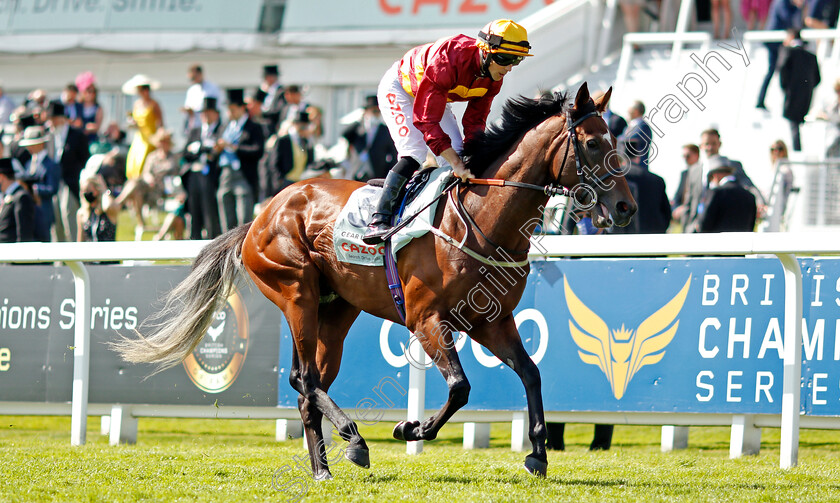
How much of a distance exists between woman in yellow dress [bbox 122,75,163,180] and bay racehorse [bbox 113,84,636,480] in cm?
821

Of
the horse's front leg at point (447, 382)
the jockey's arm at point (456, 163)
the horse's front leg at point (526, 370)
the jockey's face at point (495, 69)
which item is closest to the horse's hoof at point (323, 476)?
the horse's front leg at point (447, 382)

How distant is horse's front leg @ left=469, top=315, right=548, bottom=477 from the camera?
478 cm

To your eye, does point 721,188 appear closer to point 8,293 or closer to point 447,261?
point 447,261

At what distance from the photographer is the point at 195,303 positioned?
6062mm

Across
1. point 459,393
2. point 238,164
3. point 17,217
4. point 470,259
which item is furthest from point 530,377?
point 238,164

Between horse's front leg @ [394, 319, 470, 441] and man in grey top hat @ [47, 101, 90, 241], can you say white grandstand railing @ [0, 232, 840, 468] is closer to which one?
horse's front leg @ [394, 319, 470, 441]

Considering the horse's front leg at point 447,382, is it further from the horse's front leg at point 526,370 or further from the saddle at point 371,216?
the saddle at point 371,216

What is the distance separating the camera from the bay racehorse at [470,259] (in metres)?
4.81

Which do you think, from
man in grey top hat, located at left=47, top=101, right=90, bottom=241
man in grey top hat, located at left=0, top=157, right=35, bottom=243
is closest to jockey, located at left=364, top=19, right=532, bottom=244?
man in grey top hat, located at left=0, top=157, right=35, bottom=243

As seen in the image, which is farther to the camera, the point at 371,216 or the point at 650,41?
the point at 650,41

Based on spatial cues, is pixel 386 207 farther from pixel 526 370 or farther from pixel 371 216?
pixel 526 370

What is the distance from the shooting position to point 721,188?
26.5ft

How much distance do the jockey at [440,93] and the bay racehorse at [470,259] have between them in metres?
0.19

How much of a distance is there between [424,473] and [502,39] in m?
2.06
